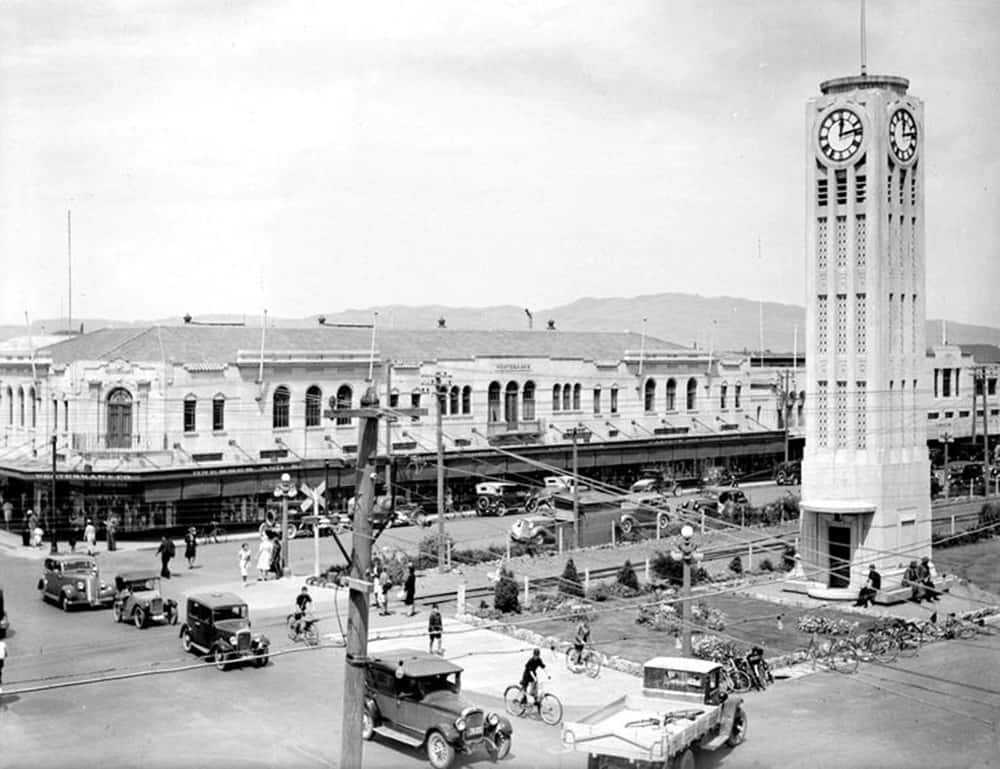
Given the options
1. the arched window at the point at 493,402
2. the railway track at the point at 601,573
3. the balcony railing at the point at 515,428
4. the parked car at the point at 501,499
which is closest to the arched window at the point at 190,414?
the parked car at the point at 501,499

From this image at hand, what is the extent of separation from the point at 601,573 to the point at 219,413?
2024cm

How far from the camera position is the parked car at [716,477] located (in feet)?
244

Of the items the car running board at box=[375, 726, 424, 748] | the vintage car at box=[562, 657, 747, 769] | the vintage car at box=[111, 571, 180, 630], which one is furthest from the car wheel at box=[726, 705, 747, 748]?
the vintage car at box=[111, 571, 180, 630]

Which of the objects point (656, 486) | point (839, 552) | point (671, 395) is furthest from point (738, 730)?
point (671, 395)

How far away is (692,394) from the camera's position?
259 feet

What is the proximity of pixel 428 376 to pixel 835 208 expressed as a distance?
27774 millimetres

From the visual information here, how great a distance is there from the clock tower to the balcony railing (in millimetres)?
26123

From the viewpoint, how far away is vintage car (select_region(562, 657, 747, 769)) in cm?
2116

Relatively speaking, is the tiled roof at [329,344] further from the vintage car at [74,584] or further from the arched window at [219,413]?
the vintage car at [74,584]

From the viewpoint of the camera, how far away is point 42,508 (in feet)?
175

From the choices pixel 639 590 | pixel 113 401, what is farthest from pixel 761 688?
pixel 113 401

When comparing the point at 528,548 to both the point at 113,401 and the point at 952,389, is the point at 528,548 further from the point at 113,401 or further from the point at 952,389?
the point at 952,389

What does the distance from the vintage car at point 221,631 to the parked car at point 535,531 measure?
63.8 ft

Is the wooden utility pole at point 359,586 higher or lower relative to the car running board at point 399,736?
higher
